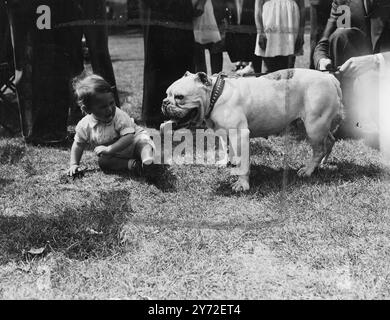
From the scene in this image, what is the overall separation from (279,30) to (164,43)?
1.26m

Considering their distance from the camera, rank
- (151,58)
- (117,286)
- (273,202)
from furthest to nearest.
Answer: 1. (151,58)
2. (273,202)
3. (117,286)

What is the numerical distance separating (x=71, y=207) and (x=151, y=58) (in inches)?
89.9

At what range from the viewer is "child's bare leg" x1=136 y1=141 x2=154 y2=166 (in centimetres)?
423

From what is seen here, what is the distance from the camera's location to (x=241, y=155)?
3.92 metres

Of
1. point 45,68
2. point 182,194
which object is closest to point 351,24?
point 182,194

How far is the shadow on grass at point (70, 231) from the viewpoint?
3.09 meters

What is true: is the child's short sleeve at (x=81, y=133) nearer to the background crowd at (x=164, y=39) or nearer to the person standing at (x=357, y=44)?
the background crowd at (x=164, y=39)

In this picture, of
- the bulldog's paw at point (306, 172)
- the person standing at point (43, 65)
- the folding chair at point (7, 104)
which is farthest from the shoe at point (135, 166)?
the folding chair at point (7, 104)

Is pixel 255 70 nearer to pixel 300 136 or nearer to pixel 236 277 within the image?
pixel 300 136

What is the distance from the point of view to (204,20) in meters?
5.71

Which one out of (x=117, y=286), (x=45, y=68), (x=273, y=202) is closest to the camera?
(x=117, y=286)

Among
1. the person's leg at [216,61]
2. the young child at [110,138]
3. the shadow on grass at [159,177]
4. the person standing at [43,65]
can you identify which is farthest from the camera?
the person's leg at [216,61]

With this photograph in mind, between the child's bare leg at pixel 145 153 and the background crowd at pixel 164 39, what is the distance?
47.4 inches

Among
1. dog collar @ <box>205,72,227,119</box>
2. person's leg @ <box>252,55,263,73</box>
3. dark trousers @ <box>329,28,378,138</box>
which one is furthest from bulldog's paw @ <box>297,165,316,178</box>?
person's leg @ <box>252,55,263,73</box>
